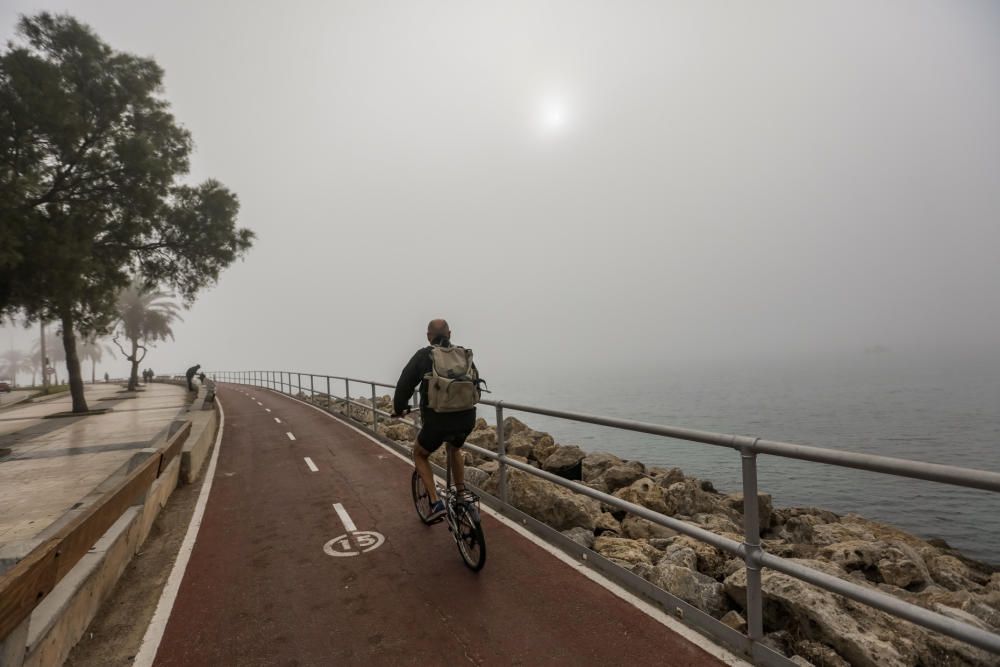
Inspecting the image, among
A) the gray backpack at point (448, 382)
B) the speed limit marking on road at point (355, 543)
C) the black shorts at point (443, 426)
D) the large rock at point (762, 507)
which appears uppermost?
the gray backpack at point (448, 382)

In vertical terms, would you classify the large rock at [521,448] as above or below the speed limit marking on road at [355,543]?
below

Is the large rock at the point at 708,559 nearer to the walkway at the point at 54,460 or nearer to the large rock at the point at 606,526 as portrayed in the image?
the large rock at the point at 606,526

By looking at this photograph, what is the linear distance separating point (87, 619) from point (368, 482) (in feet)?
15.7

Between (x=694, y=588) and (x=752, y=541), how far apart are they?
4.82 feet

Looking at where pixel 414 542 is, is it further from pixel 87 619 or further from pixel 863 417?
pixel 863 417

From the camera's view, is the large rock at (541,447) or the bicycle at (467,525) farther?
the large rock at (541,447)

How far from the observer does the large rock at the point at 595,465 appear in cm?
1333

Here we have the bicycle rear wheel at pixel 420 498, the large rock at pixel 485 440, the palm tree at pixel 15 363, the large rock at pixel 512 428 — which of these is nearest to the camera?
the bicycle rear wheel at pixel 420 498

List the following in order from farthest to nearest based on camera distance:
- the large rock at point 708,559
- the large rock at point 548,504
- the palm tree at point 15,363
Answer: the palm tree at point 15,363, the large rock at point 548,504, the large rock at point 708,559

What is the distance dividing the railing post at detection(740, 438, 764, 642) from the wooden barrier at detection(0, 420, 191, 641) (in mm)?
4434

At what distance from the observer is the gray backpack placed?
5.05 meters

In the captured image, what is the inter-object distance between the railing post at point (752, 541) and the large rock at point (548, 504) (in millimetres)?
3340

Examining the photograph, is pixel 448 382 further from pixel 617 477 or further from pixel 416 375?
pixel 617 477

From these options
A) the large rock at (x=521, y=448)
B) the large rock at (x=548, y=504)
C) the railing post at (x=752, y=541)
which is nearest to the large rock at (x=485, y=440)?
the large rock at (x=521, y=448)
